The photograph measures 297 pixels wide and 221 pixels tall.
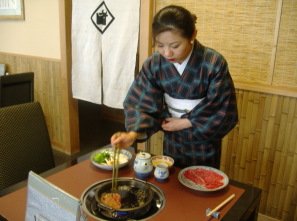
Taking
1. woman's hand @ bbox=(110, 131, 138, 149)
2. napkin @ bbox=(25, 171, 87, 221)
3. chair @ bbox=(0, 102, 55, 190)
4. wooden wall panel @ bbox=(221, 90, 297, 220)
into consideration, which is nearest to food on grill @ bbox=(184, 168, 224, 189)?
woman's hand @ bbox=(110, 131, 138, 149)

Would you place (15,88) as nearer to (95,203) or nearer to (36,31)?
(36,31)

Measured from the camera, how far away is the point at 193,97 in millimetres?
1587

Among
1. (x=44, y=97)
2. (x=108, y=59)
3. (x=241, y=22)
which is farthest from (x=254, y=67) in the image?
(x=44, y=97)

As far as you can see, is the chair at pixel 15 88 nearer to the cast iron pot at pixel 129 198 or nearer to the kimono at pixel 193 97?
the kimono at pixel 193 97

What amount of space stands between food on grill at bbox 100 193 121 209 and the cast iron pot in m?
0.02

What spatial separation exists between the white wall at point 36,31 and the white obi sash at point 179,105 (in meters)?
2.28

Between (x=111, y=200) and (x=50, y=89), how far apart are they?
2923 mm

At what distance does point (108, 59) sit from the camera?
9.84 feet

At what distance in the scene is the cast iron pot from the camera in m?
1.06

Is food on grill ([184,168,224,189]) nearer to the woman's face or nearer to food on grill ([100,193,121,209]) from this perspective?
food on grill ([100,193,121,209])

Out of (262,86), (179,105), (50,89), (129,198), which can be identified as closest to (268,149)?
(262,86)

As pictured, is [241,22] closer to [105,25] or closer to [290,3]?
[290,3]

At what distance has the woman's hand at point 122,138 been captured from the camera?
4.35ft

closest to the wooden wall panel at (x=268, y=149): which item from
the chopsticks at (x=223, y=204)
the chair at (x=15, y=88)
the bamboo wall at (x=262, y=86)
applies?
the bamboo wall at (x=262, y=86)
